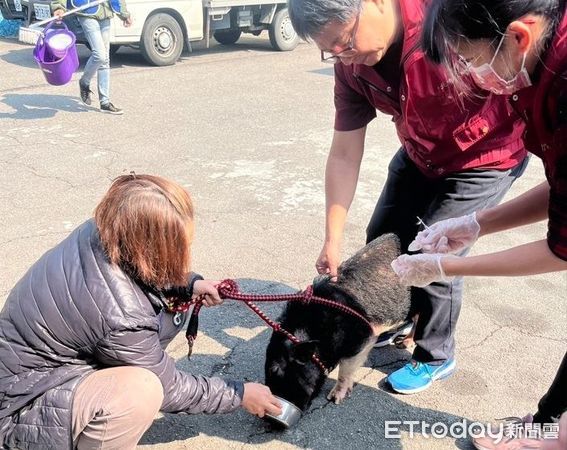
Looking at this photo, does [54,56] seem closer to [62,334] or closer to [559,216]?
[62,334]

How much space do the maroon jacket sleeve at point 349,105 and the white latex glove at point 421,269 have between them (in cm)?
79

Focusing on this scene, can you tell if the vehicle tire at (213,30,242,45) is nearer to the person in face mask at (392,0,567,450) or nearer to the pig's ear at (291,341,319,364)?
the pig's ear at (291,341,319,364)

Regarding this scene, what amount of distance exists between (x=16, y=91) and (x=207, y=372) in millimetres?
5891

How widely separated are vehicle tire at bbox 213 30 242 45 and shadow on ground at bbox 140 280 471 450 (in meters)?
9.32

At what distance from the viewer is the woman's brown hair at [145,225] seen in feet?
6.20

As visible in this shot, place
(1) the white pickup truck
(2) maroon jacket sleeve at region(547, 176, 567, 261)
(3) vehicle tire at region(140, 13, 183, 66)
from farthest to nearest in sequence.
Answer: (3) vehicle tire at region(140, 13, 183, 66) → (1) the white pickup truck → (2) maroon jacket sleeve at region(547, 176, 567, 261)

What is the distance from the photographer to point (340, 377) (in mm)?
2768

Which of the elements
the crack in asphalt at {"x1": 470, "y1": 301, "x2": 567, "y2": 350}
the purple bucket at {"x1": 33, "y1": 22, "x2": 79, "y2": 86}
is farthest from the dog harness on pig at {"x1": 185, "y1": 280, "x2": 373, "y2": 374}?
the purple bucket at {"x1": 33, "y1": 22, "x2": 79, "y2": 86}

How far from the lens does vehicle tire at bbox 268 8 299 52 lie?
35.4 feet

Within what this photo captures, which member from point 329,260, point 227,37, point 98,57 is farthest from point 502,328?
point 227,37

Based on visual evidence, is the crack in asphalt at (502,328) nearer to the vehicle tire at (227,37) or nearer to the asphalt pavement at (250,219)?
the asphalt pavement at (250,219)

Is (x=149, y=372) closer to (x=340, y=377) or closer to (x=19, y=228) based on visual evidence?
(x=340, y=377)

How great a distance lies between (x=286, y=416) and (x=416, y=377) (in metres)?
0.71

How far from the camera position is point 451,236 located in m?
2.22
